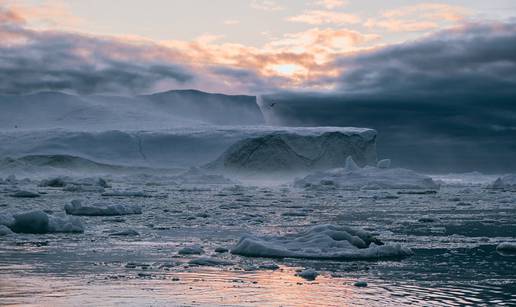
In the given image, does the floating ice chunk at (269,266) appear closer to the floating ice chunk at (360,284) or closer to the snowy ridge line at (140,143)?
the floating ice chunk at (360,284)

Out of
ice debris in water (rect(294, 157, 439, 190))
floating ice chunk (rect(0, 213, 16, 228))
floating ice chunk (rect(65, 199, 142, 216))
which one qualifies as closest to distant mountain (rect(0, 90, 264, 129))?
ice debris in water (rect(294, 157, 439, 190))

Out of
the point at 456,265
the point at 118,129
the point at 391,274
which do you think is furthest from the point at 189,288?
the point at 118,129

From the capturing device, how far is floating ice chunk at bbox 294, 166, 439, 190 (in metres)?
32.0

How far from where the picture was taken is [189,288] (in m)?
5.76

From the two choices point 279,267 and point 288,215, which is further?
point 288,215

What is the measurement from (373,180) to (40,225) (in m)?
23.5

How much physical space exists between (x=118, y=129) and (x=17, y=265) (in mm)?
41977

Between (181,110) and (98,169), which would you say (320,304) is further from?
(181,110)

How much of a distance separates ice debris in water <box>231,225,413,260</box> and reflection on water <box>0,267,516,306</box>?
1281mm

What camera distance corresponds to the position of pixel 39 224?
10117 mm

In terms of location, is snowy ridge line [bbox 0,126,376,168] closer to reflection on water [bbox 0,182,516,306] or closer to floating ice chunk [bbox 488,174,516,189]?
floating ice chunk [bbox 488,174,516,189]

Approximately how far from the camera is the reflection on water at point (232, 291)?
5.22 meters

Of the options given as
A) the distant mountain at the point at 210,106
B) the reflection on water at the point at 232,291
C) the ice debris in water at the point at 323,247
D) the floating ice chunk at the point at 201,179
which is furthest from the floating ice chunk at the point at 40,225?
the distant mountain at the point at 210,106

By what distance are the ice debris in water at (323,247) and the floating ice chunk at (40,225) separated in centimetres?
311
